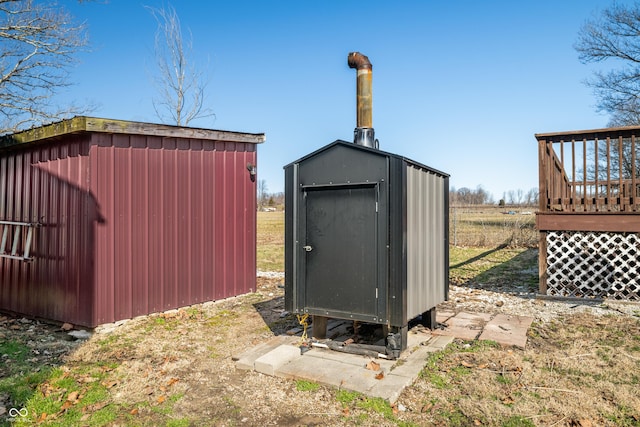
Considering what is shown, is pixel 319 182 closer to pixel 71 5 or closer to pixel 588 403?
pixel 588 403

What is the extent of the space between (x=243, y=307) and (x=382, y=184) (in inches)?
140

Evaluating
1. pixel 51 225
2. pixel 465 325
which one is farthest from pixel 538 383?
pixel 51 225

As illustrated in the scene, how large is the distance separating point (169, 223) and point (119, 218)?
746 mm

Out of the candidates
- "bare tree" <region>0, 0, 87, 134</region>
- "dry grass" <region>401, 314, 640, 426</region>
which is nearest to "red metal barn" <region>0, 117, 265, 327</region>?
"dry grass" <region>401, 314, 640, 426</region>

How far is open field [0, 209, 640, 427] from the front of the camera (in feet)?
9.11

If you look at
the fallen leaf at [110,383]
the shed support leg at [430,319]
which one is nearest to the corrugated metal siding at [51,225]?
the fallen leaf at [110,383]

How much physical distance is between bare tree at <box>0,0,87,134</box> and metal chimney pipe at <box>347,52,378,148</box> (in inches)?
438

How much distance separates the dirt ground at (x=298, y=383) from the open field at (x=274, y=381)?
0.04 ft

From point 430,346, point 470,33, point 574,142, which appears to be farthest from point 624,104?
point 430,346

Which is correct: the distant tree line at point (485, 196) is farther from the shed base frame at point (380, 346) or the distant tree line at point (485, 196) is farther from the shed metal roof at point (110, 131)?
the shed base frame at point (380, 346)

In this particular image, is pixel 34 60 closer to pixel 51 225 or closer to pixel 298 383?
pixel 51 225

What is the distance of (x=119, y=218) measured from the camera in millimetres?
5477

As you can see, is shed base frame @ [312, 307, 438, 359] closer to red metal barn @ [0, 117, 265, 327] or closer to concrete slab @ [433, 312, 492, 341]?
concrete slab @ [433, 312, 492, 341]

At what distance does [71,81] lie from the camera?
13617 millimetres
